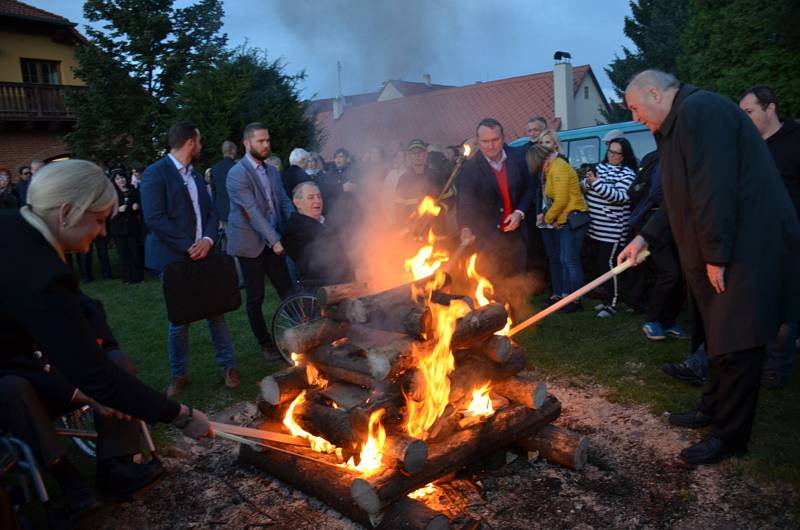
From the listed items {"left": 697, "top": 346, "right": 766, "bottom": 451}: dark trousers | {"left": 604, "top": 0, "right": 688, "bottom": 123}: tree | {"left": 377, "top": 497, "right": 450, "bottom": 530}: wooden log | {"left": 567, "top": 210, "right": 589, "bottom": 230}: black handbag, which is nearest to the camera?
{"left": 377, "top": 497, "right": 450, "bottom": 530}: wooden log

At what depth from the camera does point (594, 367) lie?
5484mm

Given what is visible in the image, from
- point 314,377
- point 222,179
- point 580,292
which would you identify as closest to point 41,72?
point 222,179

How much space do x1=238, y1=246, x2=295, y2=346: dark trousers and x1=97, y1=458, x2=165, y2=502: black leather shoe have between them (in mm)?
2644

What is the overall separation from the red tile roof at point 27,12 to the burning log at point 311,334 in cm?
2581

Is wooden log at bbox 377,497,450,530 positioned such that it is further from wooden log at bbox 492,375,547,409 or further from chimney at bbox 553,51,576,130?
chimney at bbox 553,51,576,130

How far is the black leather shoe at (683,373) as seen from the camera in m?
4.87

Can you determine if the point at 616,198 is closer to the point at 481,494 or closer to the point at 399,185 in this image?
the point at 399,185

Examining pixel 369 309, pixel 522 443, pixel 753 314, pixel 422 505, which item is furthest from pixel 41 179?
pixel 753 314

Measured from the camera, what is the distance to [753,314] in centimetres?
345

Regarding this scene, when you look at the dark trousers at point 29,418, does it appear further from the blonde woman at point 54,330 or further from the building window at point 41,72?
the building window at point 41,72

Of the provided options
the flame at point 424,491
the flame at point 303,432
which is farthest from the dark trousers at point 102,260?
the flame at point 424,491

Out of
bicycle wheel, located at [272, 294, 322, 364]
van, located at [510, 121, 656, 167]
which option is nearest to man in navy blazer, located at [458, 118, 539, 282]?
bicycle wheel, located at [272, 294, 322, 364]

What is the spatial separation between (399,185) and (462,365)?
5.03m

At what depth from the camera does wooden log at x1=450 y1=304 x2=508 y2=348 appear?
3.82 m
